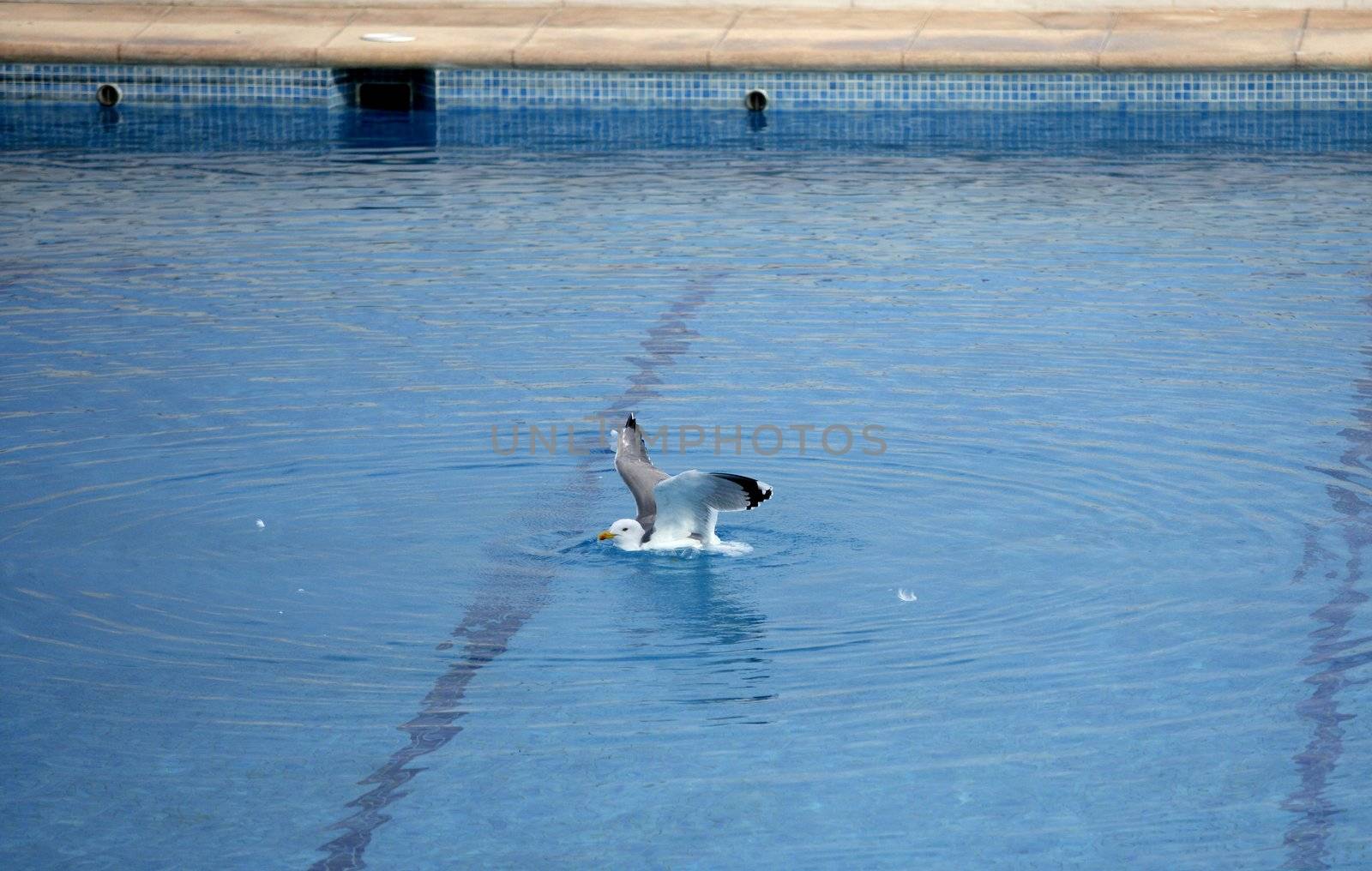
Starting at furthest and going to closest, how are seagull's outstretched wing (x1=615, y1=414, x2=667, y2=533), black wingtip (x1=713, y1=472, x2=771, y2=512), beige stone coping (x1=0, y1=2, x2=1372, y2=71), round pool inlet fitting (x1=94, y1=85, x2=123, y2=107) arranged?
round pool inlet fitting (x1=94, y1=85, x2=123, y2=107), beige stone coping (x1=0, y1=2, x2=1372, y2=71), seagull's outstretched wing (x1=615, y1=414, x2=667, y2=533), black wingtip (x1=713, y1=472, x2=771, y2=512)

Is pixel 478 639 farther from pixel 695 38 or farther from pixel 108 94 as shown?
pixel 108 94

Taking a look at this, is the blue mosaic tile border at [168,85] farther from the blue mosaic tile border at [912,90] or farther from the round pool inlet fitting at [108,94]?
the blue mosaic tile border at [912,90]

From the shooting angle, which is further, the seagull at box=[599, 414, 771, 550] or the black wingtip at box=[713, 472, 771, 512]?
the seagull at box=[599, 414, 771, 550]

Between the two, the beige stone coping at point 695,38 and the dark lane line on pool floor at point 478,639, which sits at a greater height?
the beige stone coping at point 695,38

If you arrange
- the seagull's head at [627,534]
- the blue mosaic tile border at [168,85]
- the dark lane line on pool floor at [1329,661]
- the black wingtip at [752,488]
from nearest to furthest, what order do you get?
the dark lane line on pool floor at [1329,661], the black wingtip at [752,488], the seagull's head at [627,534], the blue mosaic tile border at [168,85]

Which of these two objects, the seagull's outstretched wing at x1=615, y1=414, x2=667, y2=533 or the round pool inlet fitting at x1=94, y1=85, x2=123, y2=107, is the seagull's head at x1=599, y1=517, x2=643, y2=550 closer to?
the seagull's outstretched wing at x1=615, y1=414, x2=667, y2=533

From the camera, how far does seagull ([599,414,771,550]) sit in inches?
213

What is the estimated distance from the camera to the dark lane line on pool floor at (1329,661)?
4.06m

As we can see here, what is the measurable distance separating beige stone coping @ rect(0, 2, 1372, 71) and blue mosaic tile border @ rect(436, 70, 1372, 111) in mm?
199

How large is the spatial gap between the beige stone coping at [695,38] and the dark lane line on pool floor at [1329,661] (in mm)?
7659

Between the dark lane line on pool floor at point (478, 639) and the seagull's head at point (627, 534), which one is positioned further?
the seagull's head at point (627, 534)

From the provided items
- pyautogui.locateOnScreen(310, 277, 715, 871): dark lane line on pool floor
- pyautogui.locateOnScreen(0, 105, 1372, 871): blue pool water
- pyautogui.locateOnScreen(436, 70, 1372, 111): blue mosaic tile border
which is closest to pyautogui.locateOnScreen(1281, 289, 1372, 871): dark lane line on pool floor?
pyautogui.locateOnScreen(0, 105, 1372, 871): blue pool water

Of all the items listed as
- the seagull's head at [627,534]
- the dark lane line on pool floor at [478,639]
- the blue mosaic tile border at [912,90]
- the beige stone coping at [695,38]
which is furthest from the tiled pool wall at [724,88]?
the seagull's head at [627,534]

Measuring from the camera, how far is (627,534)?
5.81 meters
